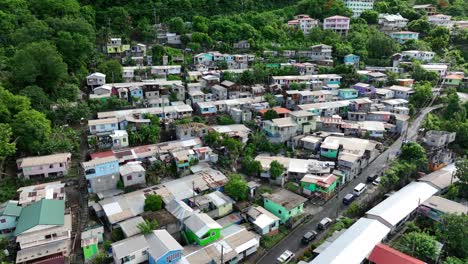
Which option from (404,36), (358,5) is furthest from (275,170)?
(358,5)

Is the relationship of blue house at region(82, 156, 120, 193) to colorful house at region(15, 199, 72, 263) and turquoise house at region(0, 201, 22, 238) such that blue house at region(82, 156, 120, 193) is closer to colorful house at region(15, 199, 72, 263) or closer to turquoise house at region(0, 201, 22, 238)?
colorful house at region(15, 199, 72, 263)

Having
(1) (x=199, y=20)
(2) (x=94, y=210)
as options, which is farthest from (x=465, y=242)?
(1) (x=199, y=20)

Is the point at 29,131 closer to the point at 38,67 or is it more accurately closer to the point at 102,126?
the point at 102,126

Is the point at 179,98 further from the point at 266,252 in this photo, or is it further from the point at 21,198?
the point at 266,252

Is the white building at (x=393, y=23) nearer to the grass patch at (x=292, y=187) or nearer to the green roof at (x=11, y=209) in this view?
the grass patch at (x=292, y=187)

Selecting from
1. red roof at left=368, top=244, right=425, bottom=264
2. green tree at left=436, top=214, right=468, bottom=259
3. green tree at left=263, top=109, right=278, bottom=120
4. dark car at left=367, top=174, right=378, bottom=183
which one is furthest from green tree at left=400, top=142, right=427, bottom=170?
green tree at left=263, top=109, right=278, bottom=120

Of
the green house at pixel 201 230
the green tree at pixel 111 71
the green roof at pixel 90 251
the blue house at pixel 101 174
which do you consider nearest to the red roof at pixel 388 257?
the green house at pixel 201 230
